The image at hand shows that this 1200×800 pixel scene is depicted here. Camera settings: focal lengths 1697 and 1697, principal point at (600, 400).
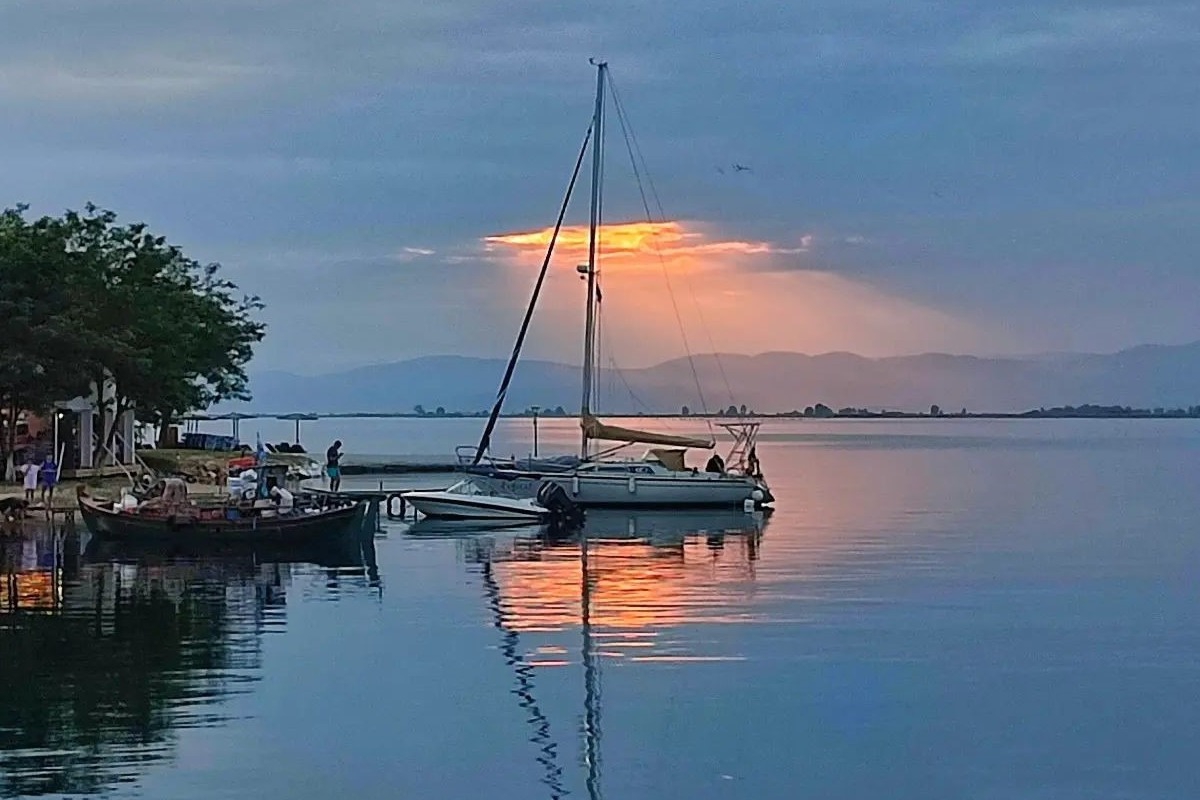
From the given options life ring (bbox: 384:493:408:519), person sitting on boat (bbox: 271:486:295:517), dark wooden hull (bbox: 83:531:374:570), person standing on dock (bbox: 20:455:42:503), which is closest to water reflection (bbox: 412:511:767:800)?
life ring (bbox: 384:493:408:519)

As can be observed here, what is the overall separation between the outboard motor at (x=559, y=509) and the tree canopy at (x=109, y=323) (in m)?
12.4

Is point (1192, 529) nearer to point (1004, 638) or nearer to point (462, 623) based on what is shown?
point (1004, 638)

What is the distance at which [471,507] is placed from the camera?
160ft

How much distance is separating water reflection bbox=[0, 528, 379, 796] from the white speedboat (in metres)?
8.87

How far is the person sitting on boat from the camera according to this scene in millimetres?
36528

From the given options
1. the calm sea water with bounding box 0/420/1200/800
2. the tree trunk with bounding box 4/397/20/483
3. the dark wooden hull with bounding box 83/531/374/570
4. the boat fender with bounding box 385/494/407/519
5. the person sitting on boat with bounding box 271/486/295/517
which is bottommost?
the calm sea water with bounding box 0/420/1200/800

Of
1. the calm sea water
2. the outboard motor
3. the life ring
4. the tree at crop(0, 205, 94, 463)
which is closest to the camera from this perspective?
the calm sea water

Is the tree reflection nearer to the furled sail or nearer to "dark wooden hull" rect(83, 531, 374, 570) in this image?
"dark wooden hull" rect(83, 531, 374, 570)

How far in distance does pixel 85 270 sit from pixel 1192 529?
34.6 m

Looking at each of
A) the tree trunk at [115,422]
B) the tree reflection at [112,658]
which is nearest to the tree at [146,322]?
the tree trunk at [115,422]

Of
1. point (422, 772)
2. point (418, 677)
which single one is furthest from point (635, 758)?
point (418, 677)

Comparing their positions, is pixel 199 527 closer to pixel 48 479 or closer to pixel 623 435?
pixel 48 479

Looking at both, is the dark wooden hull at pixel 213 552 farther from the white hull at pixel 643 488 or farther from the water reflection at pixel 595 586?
the white hull at pixel 643 488

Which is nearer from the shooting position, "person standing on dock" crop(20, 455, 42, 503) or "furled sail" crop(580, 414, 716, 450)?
"person standing on dock" crop(20, 455, 42, 503)
